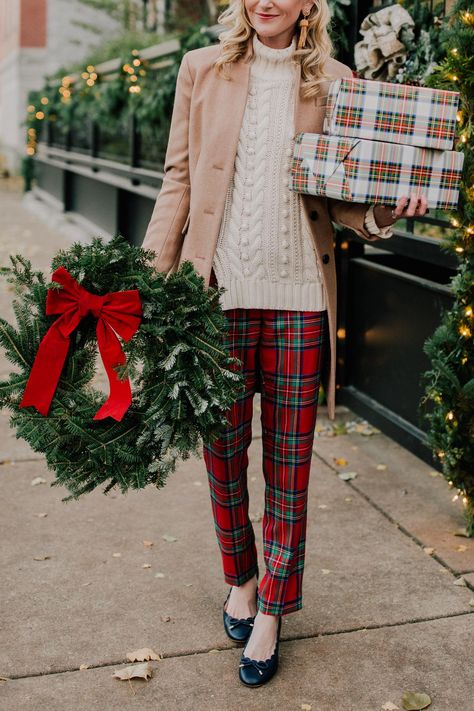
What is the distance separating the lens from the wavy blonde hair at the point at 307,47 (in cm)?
280

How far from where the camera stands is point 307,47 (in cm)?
284


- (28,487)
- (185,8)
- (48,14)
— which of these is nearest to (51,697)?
(28,487)

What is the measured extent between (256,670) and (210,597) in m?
0.61

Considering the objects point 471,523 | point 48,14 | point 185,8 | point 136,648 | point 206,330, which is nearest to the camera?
point 206,330

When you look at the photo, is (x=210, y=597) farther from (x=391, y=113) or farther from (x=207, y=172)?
(x=391, y=113)

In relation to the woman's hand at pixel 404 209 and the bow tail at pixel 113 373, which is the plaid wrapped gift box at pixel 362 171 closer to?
the woman's hand at pixel 404 209

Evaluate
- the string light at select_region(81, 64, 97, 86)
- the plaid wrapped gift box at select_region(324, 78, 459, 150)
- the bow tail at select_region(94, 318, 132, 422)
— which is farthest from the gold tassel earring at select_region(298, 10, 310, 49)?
the string light at select_region(81, 64, 97, 86)

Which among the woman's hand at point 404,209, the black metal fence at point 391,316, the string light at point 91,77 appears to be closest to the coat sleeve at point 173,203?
the woman's hand at point 404,209

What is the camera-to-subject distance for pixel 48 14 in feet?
95.6

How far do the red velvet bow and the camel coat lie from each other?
271 millimetres

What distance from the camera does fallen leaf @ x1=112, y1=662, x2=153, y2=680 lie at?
9.78ft

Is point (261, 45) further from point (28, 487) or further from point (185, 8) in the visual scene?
point (185, 8)

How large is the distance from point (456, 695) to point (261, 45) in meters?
2.09

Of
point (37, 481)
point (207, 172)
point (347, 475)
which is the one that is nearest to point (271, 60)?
point (207, 172)
